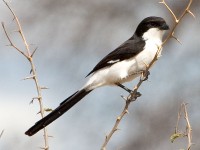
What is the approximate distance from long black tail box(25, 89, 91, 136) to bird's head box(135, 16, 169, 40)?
0.74 meters

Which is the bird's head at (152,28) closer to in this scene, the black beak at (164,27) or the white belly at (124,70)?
the black beak at (164,27)

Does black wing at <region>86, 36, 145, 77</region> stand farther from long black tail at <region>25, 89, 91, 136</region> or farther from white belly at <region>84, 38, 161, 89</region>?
long black tail at <region>25, 89, 91, 136</region>

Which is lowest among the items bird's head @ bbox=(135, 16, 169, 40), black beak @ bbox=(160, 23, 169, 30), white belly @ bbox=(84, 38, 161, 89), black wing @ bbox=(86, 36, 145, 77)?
white belly @ bbox=(84, 38, 161, 89)

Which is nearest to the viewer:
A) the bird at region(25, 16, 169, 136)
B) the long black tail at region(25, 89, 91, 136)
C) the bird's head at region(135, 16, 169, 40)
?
the long black tail at region(25, 89, 91, 136)

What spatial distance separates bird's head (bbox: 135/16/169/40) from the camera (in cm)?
487

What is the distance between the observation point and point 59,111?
14.4 ft

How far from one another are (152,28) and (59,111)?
3.76ft

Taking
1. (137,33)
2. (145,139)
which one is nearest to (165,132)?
(145,139)

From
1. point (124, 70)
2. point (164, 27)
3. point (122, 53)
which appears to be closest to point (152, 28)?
point (164, 27)

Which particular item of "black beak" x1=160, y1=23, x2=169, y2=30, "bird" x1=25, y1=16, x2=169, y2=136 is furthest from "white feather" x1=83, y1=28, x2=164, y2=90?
"black beak" x1=160, y1=23, x2=169, y2=30

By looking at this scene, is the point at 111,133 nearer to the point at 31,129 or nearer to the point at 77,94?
the point at 31,129

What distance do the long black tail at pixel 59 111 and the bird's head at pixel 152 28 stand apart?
744mm

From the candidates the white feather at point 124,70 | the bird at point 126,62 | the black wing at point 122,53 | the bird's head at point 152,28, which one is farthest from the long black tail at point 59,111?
the bird's head at point 152,28

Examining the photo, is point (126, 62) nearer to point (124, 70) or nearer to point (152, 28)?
point (124, 70)
